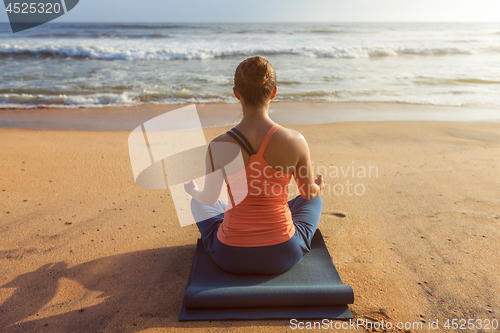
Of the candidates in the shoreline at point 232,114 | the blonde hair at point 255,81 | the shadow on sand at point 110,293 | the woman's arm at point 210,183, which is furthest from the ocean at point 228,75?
the blonde hair at point 255,81

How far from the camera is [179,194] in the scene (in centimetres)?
401

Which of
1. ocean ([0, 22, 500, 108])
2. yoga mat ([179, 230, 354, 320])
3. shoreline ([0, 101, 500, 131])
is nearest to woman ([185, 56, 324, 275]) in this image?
yoga mat ([179, 230, 354, 320])

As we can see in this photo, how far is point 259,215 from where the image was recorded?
7.26 ft

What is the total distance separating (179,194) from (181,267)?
137 centimetres

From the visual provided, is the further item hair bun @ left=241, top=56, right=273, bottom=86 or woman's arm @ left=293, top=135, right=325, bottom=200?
woman's arm @ left=293, top=135, right=325, bottom=200

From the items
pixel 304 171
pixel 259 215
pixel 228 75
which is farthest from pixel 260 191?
pixel 228 75

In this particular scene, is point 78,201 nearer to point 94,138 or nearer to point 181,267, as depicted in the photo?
point 181,267

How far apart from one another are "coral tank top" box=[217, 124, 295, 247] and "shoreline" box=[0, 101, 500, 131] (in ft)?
15.8

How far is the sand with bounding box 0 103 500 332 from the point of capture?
2.28 m

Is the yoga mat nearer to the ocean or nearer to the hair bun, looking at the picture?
the hair bun

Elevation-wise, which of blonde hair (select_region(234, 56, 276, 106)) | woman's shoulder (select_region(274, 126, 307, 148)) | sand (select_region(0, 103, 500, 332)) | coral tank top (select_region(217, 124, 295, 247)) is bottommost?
sand (select_region(0, 103, 500, 332))

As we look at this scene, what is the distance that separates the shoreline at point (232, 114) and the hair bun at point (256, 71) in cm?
502

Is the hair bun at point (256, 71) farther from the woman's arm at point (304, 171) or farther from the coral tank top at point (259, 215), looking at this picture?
the coral tank top at point (259, 215)

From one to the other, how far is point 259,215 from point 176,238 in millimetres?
1278
